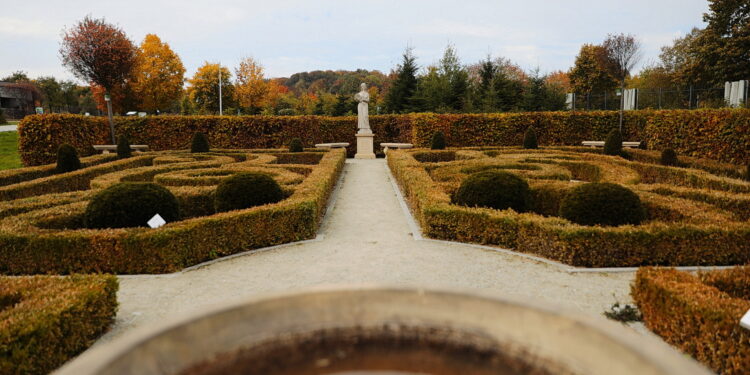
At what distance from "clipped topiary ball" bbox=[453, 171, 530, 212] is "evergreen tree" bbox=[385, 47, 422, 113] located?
25.3 m

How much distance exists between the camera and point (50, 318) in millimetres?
3920

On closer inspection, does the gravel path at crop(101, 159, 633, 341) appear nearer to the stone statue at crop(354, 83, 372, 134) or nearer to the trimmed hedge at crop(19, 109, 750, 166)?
the stone statue at crop(354, 83, 372, 134)

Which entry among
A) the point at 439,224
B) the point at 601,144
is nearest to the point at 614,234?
the point at 439,224

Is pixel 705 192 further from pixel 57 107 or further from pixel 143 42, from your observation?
pixel 57 107

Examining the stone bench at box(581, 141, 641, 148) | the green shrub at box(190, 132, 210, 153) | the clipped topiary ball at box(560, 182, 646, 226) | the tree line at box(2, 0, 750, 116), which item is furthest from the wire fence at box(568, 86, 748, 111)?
the clipped topiary ball at box(560, 182, 646, 226)

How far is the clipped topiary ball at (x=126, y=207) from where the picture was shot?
734 centimetres

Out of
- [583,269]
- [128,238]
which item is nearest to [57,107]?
[128,238]

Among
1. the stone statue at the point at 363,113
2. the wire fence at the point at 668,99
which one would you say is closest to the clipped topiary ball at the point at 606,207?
the stone statue at the point at 363,113

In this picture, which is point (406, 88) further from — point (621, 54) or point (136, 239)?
point (136, 239)

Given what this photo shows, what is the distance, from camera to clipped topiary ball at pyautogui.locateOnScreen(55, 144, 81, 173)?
14.8 meters

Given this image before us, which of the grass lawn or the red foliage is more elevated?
the red foliage

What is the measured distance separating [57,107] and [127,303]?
62.4m

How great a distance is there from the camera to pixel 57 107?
55.0 metres

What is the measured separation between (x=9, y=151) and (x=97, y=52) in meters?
10.6
